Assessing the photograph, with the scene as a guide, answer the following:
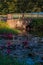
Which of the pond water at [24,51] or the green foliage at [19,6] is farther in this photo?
the green foliage at [19,6]

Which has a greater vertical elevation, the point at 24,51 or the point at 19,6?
the point at 24,51

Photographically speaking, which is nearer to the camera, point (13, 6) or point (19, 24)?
point (19, 24)

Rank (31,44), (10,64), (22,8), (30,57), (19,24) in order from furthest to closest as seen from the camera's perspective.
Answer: (22,8) → (19,24) → (31,44) → (30,57) → (10,64)

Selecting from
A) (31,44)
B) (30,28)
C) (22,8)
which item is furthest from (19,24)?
(31,44)

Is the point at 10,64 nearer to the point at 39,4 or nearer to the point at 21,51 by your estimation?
the point at 21,51

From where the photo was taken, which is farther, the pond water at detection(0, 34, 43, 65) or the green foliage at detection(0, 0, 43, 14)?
the green foliage at detection(0, 0, 43, 14)

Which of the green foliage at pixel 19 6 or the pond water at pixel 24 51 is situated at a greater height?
the pond water at pixel 24 51

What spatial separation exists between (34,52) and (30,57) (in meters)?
0.13

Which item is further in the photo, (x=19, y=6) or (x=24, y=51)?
(x=19, y=6)

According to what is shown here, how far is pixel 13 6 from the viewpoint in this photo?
92.7 feet

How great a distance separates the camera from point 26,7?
28.1m

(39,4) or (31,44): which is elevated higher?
(31,44)

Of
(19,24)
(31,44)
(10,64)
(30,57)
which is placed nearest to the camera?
(10,64)

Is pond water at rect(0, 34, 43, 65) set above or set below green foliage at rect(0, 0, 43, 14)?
above
